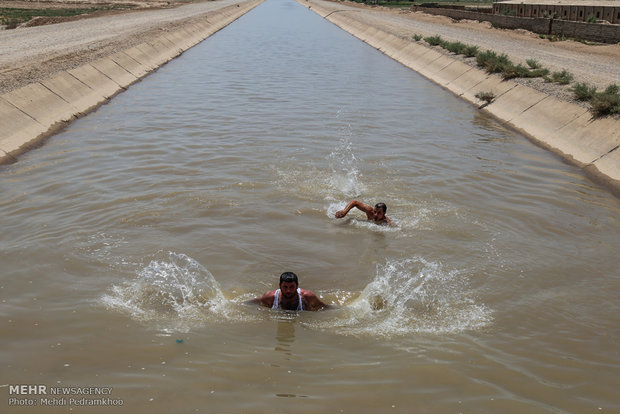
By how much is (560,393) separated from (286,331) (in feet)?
9.31

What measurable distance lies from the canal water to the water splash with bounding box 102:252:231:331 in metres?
0.03

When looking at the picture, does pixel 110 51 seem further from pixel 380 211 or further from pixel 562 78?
pixel 380 211

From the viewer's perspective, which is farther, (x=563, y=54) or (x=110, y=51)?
(x=563, y=54)

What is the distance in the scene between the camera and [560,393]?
542 centimetres

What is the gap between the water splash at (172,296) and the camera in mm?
6625

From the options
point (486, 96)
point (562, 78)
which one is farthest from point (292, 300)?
point (486, 96)

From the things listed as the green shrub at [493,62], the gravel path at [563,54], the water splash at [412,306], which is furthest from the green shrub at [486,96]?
the water splash at [412,306]

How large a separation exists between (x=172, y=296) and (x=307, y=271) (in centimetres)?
195

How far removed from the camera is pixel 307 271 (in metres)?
8.08

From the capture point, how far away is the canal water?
5.48 meters

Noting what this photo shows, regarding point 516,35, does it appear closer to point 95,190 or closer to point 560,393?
point 95,190

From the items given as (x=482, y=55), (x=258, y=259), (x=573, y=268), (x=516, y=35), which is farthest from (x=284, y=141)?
(x=516, y=35)

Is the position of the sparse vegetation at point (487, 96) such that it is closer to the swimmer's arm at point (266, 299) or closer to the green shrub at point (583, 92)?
the green shrub at point (583, 92)

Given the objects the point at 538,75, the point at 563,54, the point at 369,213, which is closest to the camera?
the point at 369,213
